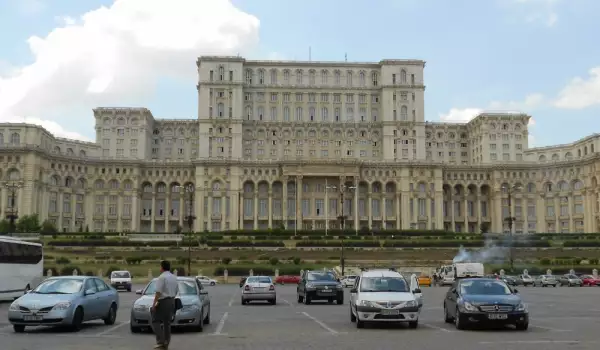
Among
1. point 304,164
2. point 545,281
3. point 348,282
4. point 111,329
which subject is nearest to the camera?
point 111,329

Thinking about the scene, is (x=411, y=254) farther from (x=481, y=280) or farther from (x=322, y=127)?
(x=481, y=280)

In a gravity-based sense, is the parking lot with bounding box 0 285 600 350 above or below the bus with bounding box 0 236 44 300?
below

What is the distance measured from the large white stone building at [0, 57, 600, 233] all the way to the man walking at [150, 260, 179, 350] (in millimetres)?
107137

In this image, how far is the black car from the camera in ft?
64.5

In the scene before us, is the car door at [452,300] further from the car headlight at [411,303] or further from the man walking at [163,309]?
the man walking at [163,309]

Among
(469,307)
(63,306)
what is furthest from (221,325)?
(469,307)

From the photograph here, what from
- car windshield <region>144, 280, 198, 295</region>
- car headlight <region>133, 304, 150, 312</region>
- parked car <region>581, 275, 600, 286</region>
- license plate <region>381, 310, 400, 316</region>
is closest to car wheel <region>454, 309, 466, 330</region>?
license plate <region>381, 310, 400, 316</region>

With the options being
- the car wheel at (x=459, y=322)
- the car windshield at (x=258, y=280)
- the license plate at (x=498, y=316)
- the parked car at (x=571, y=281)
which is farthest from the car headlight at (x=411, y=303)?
the parked car at (x=571, y=281)

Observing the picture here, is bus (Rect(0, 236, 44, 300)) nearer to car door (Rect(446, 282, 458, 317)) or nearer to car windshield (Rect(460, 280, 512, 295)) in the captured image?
car door (Rect(446, 282, 458, 317))

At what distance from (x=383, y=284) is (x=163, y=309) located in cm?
902

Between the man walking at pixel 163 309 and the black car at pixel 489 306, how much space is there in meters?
9.28

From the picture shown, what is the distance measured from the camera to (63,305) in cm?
1931

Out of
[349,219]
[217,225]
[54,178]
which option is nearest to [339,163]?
[349,219]

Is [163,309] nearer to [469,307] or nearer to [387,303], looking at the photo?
[387,303]
